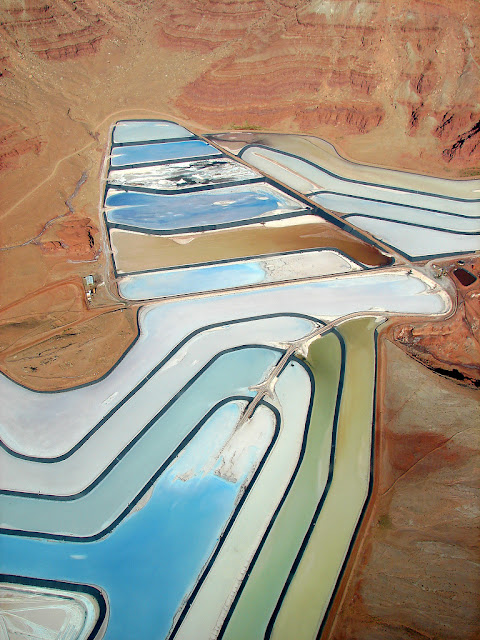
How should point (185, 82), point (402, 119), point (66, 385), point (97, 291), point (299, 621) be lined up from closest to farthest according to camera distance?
point (299, 621) → point (66, 385) → point (97, 291) → point (402, 119) → point (185, 82)

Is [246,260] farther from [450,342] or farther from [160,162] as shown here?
[160,162]

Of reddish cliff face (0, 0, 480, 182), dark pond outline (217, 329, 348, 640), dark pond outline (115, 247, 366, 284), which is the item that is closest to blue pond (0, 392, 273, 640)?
dark pond outline (217, 329, 348, 640)

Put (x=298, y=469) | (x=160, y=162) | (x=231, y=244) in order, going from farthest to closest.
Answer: (x=160, y=162) → (x=231, y=244) → (x=298, y=469)

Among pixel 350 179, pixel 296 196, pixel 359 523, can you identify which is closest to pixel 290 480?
pixel 359 523

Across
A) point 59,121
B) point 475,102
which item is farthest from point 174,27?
point 475,102

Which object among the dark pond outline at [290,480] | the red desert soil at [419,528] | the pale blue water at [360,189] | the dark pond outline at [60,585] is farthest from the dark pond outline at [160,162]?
the dark pond outline at [60,585]

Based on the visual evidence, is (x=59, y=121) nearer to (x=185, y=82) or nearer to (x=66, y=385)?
(x=185, y=82)

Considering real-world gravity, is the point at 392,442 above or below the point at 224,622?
above
